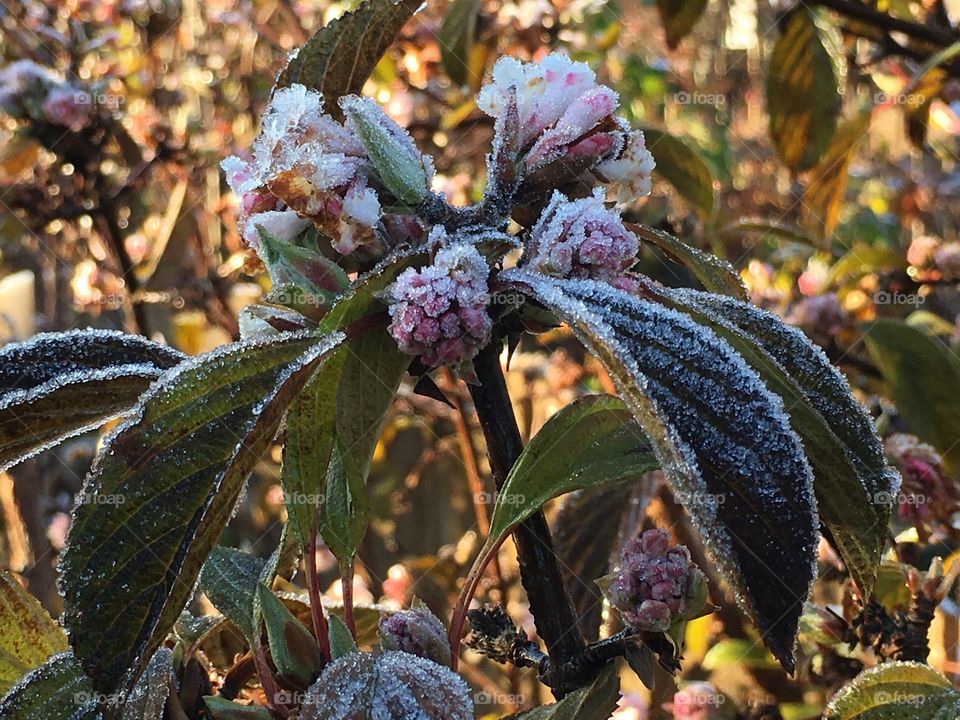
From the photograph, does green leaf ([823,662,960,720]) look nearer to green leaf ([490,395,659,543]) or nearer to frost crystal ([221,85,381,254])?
green leaf ([490,395,659,543])

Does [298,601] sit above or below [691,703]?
above

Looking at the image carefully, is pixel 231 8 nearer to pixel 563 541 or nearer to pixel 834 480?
pixel 563 541

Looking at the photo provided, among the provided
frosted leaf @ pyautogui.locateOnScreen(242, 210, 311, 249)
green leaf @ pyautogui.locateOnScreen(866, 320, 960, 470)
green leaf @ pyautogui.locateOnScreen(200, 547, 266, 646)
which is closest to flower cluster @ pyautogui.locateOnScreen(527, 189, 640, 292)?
frosted leaf @ pyautogui.locateOnScreen(242, 210, 311, 249)

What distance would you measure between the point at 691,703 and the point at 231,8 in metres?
2.53

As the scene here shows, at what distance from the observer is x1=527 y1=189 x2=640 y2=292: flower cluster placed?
1.74 feet

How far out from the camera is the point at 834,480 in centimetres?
52

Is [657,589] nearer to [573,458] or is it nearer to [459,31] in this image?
[573,458]

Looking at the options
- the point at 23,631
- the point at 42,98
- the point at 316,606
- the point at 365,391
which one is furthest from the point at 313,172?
the point at 42,98

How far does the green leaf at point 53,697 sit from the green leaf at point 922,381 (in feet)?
2.90

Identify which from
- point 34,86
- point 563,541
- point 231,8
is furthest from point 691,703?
point 231,8

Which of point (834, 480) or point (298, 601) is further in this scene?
point (298, 601)

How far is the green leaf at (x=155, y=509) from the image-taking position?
1.46 feet

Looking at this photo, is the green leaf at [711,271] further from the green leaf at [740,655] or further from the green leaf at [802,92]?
the green leaf at [802,92]

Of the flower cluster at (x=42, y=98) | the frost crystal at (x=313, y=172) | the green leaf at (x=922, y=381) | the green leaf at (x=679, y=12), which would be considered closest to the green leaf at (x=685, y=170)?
the green leaf at (x=679, y=12)
